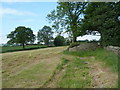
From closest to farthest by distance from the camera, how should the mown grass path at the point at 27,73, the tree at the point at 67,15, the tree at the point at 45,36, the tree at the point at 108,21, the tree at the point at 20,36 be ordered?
1. the mown grass path at the point at 27,73
2. the tree at the point at 108,21
3. the tree at the point at 67,15
4. the tree at the point at 20,36
5. the tree at the point at 45,36

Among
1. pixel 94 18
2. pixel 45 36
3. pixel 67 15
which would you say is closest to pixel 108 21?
pixel 94 18

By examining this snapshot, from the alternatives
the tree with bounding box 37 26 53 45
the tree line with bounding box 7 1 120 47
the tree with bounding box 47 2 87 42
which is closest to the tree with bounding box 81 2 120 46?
the tree line with bounding box 7 1 120 47

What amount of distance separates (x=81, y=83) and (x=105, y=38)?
18.5 feet

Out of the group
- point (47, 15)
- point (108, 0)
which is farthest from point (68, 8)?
point (108, 0)

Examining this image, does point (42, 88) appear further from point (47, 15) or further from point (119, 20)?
point (47, 15)

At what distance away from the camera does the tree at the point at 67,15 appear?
11948mm

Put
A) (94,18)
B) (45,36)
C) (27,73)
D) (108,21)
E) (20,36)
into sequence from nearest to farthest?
1. (27,73)
2. (108,21)
3. (94,18)
4. (20,36)
5. (45,36)

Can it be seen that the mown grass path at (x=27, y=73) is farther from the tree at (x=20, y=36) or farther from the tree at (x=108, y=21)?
the tree at (x=20, y=36)

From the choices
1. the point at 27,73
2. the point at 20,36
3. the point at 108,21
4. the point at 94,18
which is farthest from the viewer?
the point at 20,36

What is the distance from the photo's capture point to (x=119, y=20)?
7633mm

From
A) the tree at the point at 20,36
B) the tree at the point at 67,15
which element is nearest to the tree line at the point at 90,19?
the tree at the point at 67,15

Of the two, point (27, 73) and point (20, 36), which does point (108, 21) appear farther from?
point (20, 36)

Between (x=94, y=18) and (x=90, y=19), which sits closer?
(x=94, y=18)

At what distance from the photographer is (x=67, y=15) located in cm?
1261
